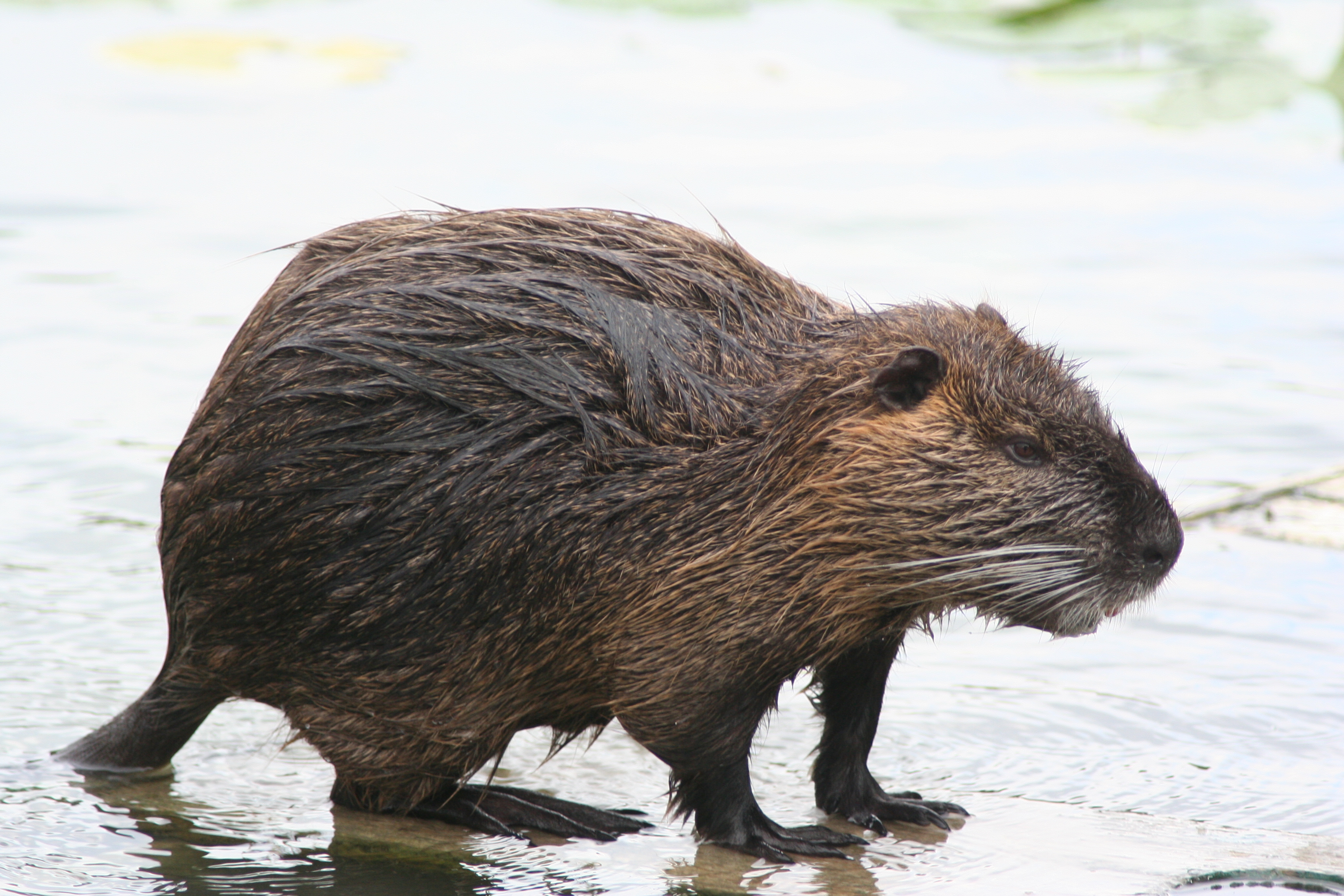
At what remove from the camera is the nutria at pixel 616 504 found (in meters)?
3.55

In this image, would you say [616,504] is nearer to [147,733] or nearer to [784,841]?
[784,841]

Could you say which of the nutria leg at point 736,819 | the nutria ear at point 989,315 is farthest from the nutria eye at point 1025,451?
the nutria leg at point 736,819

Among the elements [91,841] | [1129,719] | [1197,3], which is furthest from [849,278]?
[1197,3]

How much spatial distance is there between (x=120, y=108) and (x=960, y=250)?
5898mm

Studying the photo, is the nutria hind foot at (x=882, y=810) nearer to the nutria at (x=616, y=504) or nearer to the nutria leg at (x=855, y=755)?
the nutria leg at (x=855, y=755)

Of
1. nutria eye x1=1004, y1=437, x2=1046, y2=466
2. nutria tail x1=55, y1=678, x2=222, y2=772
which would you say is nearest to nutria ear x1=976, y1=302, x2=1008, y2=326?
nutria eye x1=1004, y1=437, x2=1046, y2=466

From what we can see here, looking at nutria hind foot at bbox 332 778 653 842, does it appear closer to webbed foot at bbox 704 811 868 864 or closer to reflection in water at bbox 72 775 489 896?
reflection in water at bbox 72 775 489 896

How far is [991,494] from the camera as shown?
11.6ft

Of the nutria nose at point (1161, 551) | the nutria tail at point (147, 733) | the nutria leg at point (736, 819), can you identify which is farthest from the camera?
the nutria tail at point (147, 733)

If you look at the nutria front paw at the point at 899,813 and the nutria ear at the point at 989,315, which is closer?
the nutria ear at the point at 989,315

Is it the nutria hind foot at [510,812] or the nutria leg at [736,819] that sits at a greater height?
the nutria leg at [736,819]

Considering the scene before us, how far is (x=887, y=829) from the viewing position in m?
3.93

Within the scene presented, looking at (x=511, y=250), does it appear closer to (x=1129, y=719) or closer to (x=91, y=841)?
(x=91, y=841)

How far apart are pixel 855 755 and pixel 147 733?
164 centimetres
